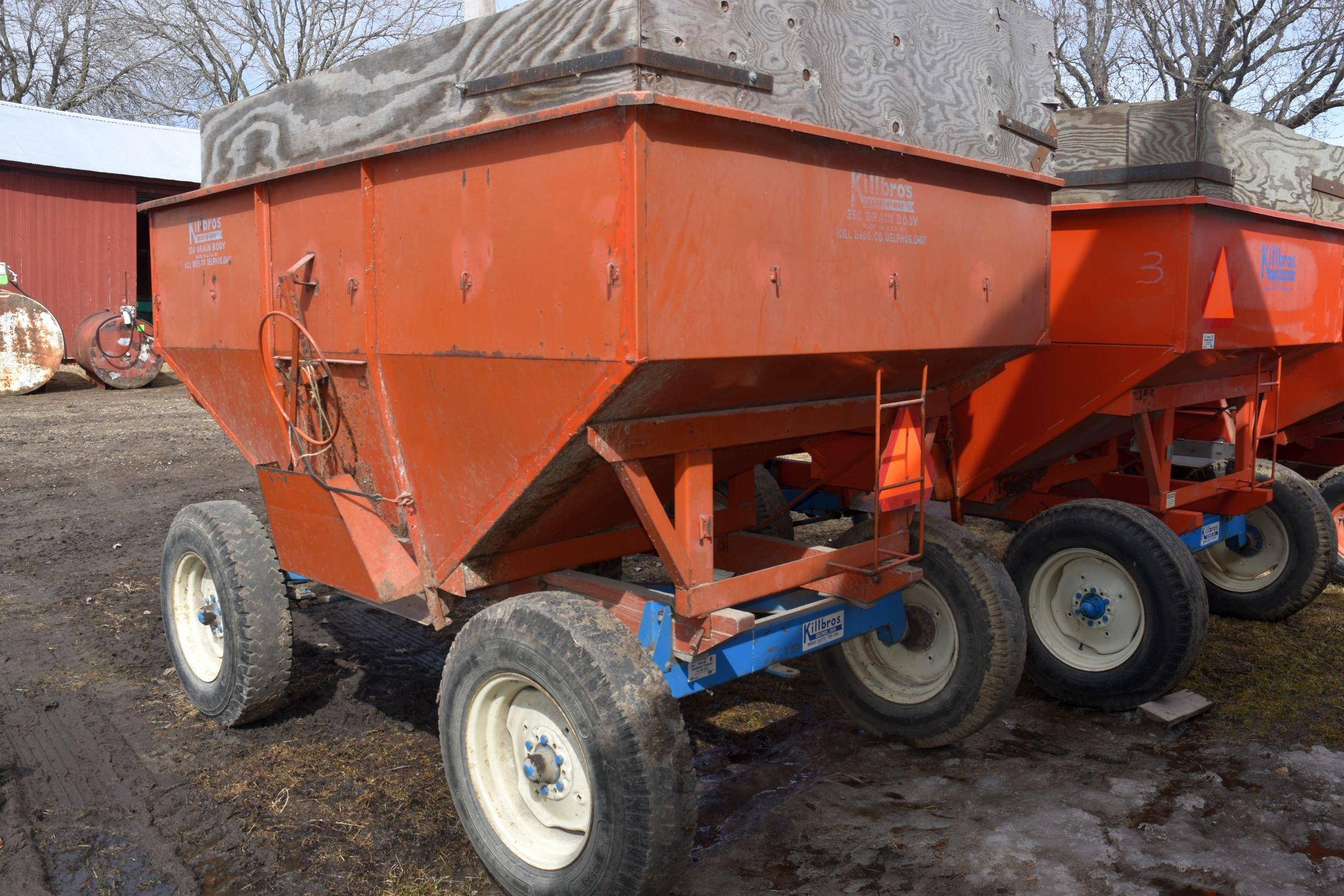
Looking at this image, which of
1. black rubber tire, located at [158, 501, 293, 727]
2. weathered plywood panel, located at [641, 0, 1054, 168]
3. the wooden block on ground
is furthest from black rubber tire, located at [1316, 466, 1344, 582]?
black rubber tire, located at [158, 501, 293, 727]

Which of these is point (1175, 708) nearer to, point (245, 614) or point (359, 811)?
point (359, 811)

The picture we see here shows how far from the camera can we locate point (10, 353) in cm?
1588

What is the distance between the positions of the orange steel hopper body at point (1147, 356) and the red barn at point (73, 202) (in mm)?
17176

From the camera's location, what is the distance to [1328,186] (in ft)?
20.2

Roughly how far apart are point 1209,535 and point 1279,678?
764 mm

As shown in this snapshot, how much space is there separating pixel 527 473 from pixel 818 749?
6.37 ft

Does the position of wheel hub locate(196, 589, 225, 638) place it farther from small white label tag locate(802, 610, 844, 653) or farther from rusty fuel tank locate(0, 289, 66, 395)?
rusty fuel tank locate(0, 289, 66, 395)

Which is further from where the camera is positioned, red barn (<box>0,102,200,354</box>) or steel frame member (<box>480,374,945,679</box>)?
red barn (<box>0,102,200,354</box>)

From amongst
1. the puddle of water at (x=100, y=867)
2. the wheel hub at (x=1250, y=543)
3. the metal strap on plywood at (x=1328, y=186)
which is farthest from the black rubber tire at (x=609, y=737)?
the metal strap on plywood at (x=1328, y=186)

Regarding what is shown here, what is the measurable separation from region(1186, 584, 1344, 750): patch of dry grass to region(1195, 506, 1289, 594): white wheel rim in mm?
232

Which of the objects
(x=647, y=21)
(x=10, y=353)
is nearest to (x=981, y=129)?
(x=647, y=21)

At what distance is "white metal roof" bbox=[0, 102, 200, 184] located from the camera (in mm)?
19688

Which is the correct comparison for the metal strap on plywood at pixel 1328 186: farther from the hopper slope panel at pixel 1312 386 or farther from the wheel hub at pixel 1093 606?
the wheel hub at pixel 1093 606

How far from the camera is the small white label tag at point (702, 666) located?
347 centimetres
